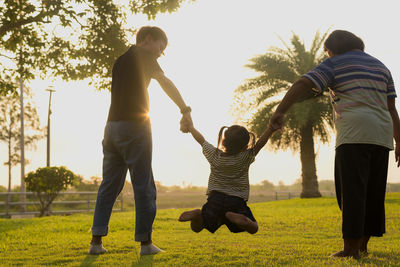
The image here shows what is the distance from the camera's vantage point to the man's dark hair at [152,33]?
4.45 metres

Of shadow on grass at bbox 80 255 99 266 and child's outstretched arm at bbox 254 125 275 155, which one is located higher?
child's outstretched arm at bbox 254 125 275 155

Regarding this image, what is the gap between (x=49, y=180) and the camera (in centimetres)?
1730

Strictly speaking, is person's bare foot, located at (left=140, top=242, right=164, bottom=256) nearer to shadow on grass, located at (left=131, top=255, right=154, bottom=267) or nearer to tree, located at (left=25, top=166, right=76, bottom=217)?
shadow on grass, located at (left=131, top=255, right=154, bottom=267)

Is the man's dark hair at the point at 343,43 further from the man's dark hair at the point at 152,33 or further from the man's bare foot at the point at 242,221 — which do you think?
the man's bare foot at the point at 242,221

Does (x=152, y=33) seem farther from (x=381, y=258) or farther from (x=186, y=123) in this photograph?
(x=381, y=258)

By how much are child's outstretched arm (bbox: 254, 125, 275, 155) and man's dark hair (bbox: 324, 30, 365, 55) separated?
0.99 meters

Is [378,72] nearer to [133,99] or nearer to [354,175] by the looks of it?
[354,175]

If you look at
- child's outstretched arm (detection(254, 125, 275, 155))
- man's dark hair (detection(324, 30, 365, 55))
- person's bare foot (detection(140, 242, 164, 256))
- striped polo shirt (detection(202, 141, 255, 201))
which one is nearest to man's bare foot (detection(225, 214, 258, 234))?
striped polo shirt (detection(202, 141, 255, 201))

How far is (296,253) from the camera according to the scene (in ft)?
13.8

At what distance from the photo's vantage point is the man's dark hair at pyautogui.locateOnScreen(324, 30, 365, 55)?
405cm

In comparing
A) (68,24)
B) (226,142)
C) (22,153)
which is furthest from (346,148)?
(22,153)

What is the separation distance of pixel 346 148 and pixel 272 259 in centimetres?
122

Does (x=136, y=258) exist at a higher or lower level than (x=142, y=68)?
lower

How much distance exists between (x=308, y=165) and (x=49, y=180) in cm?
1500
